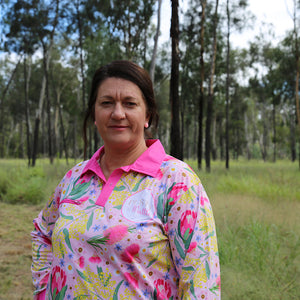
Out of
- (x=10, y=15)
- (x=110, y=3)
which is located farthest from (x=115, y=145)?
(x=10, y=15)

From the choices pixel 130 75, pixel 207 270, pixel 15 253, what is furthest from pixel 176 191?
pixel 15 253

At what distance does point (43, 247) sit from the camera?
63.8 inches

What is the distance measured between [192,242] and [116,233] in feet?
0.95

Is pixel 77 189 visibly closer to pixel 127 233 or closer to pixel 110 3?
pixel 127 233

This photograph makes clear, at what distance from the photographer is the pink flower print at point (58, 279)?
130 cm

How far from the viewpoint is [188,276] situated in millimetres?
1125

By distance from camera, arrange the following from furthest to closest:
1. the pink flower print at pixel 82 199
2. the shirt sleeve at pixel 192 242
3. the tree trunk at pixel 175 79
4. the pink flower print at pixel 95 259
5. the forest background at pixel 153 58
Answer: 1. the forest background at pixel 153 58
2. the tree trunk at pixel 175 79
3. the pink flower print at pixel 82 199
4. the pink flower print at pixel 95 259
5. the shirt sleeve at pixel 192 242

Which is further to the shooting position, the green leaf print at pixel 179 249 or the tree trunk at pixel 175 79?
the tree trunk at pixel 175 79

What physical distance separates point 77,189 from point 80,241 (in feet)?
0.88

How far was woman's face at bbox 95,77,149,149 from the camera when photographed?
54.2 inches

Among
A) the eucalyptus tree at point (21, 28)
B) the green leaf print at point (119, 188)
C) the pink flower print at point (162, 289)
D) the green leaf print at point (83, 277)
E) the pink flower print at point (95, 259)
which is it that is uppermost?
the eucalyptus tree at point (21, 28)

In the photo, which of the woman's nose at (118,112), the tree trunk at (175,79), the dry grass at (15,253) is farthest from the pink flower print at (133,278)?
the tree trunk at (175,79)

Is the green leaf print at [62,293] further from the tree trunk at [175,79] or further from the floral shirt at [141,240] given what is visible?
the tree trunk at [175,79]

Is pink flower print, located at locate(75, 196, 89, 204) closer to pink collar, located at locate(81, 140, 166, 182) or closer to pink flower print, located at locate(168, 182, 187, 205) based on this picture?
pink collar, located at locate(81, 140, 166, 182)
